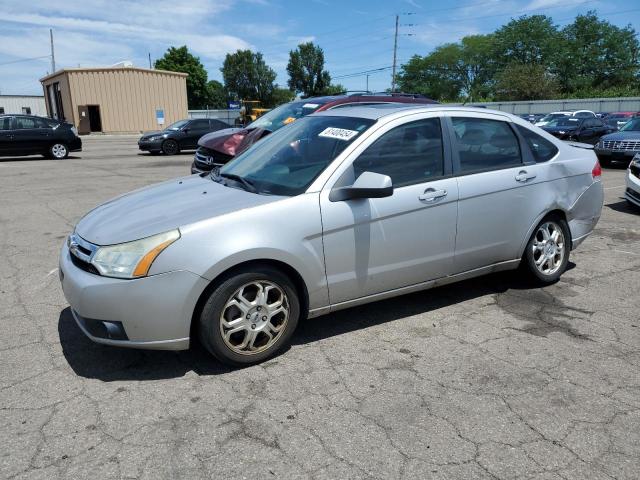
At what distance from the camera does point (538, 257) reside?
4875mm

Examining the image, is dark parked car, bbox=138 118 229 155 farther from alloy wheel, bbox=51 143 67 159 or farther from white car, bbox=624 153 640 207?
white car, bbox=624 153 640 207

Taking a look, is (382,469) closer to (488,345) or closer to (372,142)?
(488,345)

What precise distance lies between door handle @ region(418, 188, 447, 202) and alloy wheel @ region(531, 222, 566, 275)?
1279 millimetres

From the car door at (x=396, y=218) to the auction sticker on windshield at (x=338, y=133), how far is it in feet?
0.54

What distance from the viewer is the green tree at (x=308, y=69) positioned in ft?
311

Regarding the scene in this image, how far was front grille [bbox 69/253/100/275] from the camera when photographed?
10.5ft

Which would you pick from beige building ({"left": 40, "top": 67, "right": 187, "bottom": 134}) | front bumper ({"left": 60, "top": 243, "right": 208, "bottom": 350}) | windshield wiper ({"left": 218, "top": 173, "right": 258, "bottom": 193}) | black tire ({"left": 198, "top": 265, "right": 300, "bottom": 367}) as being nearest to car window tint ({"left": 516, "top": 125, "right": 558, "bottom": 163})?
windshield wiper ({"left": 218, "top": 173, "right": 258, "bottom": 193})

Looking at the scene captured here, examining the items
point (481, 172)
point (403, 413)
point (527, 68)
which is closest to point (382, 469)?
point (403, 413)

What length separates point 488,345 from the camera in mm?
3797

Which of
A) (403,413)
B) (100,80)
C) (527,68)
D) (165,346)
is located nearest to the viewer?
(403,413)

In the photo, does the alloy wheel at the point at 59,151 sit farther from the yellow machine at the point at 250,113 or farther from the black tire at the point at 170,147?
the yellow machine at the point at 250,113

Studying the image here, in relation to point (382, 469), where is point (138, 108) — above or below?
above

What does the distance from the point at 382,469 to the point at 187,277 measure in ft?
4.91

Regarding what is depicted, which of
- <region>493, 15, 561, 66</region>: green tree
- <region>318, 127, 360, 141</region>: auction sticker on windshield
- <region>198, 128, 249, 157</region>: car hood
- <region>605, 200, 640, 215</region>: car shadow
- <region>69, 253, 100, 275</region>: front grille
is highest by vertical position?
<region>493, 15, 561, 66</region>: green tree
